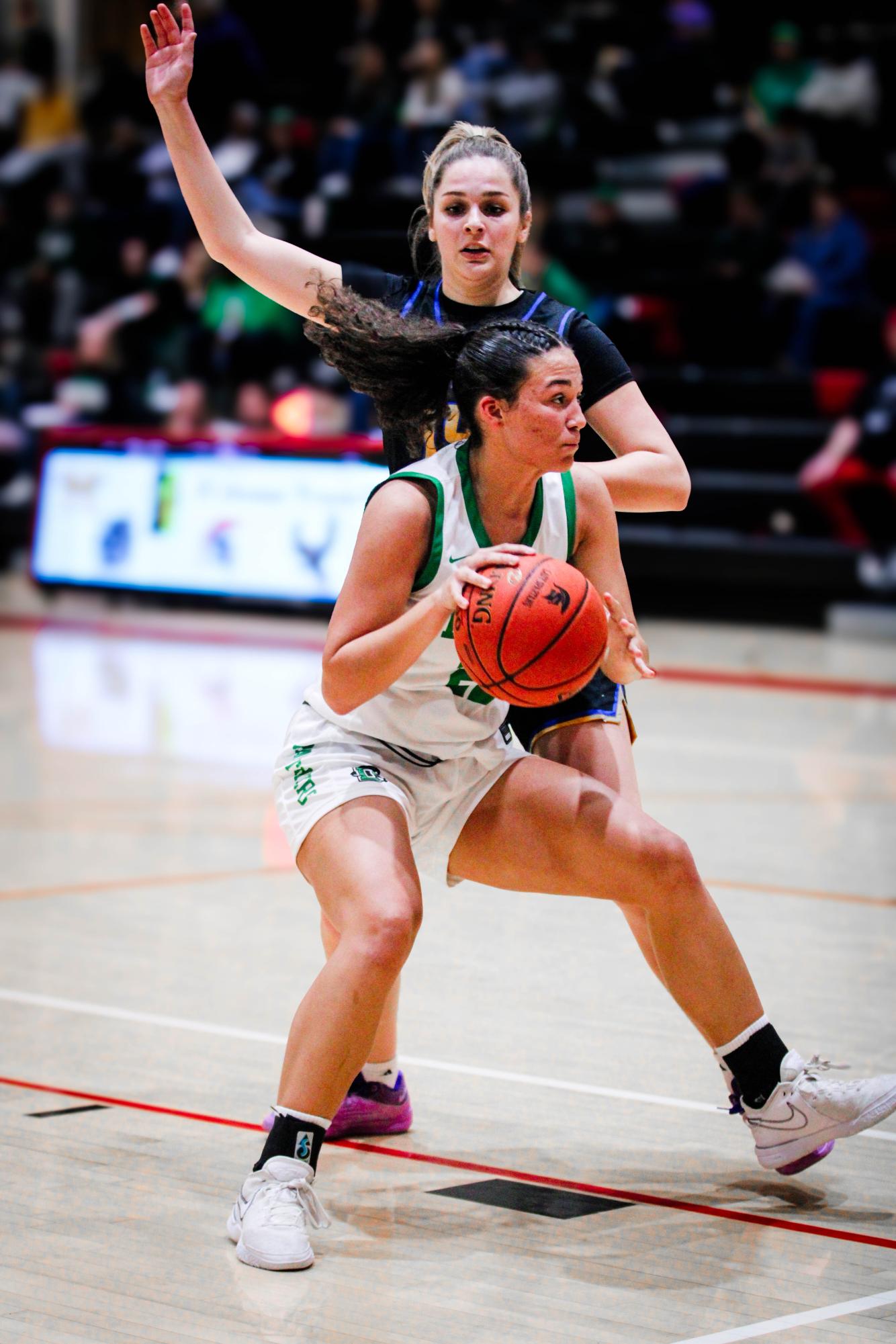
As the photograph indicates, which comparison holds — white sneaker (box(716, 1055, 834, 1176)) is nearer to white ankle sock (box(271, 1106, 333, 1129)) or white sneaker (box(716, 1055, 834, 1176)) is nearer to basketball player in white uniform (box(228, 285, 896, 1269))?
basketball player in white uniform (box(228, 285, 896, 1269))

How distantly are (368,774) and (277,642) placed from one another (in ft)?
27.2

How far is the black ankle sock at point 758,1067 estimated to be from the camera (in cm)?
336

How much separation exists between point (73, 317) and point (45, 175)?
1.96 metres

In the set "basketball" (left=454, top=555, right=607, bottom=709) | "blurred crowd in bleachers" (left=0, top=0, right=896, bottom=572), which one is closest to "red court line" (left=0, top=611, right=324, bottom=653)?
"blurred crowd in bleachers" (left=0, top=0, right=896, bottom=572)

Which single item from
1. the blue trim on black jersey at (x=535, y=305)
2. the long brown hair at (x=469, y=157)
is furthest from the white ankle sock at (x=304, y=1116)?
the long brown hair at (x=469, y=157)

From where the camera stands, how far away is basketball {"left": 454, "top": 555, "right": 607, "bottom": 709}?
302 centimetres

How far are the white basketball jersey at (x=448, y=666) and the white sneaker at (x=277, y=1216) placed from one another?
0.78 metres

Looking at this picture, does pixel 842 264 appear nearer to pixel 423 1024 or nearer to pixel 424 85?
pixel 424 85

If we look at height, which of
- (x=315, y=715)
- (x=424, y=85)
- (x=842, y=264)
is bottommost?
(x=315, y=715)

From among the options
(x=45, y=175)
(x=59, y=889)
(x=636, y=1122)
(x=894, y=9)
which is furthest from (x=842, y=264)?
(x=636, y=1122)

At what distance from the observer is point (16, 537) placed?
1622 centimetres

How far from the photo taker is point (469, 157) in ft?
11.9

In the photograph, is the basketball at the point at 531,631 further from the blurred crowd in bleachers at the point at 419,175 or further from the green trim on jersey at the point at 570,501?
the blurred crowd in bleachers at the point at 419,175

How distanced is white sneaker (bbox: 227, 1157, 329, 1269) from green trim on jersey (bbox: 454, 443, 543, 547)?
1.10m
